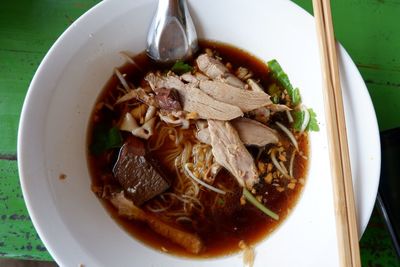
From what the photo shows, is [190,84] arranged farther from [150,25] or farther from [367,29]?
[367,29]

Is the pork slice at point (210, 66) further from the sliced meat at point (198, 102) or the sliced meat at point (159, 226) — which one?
the sliced meat at point (159, 226)

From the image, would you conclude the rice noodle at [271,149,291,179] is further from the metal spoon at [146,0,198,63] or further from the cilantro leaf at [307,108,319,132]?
the metal spoon at [146,0,198,63]

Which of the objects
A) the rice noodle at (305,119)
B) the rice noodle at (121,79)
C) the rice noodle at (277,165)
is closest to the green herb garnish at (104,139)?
the rice noodle at (121,79)

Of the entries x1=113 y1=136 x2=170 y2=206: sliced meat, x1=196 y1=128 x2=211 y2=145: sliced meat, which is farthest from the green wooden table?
x1=196 y1=128 x2=211 y2=145: sliced meat

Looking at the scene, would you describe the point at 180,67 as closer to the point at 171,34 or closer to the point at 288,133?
the point at 171,34

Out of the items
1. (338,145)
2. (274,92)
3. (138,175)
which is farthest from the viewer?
(274,92)

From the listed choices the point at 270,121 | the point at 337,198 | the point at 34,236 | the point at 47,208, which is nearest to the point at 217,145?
the point at 270,121

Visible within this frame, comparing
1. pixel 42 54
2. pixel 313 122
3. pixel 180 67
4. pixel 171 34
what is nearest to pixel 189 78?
pixel 180 67
